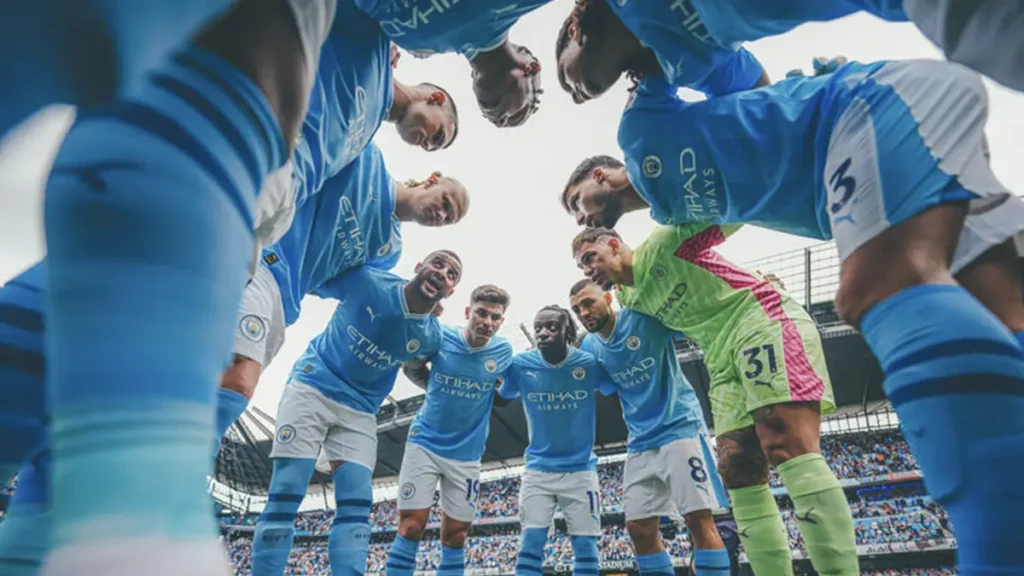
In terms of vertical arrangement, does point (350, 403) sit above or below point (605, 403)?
below

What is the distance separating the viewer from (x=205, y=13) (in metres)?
0.40

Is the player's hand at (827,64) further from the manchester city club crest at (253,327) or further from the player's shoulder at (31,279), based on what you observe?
the manchester city club crest at (253,327)

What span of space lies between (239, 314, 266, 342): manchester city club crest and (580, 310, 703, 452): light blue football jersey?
8.80ft

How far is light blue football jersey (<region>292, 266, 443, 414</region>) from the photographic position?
3.89m

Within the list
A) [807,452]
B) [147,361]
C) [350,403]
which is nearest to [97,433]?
[147,361]

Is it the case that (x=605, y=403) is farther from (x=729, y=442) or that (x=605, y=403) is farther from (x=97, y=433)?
(x=97, y=433)

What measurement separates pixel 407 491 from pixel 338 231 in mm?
2562

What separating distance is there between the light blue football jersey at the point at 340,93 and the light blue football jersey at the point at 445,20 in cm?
5

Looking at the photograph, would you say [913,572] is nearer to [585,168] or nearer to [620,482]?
[620,482]

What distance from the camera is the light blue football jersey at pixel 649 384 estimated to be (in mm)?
3840

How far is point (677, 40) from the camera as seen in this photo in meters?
1.61

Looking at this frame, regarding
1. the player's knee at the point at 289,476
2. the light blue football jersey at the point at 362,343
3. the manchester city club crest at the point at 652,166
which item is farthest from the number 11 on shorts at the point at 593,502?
the manchester city club crest at the point at 652,166

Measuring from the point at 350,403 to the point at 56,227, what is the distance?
12.0ft

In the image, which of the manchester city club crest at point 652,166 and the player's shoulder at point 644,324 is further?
the player's shoulder at point 644,324
